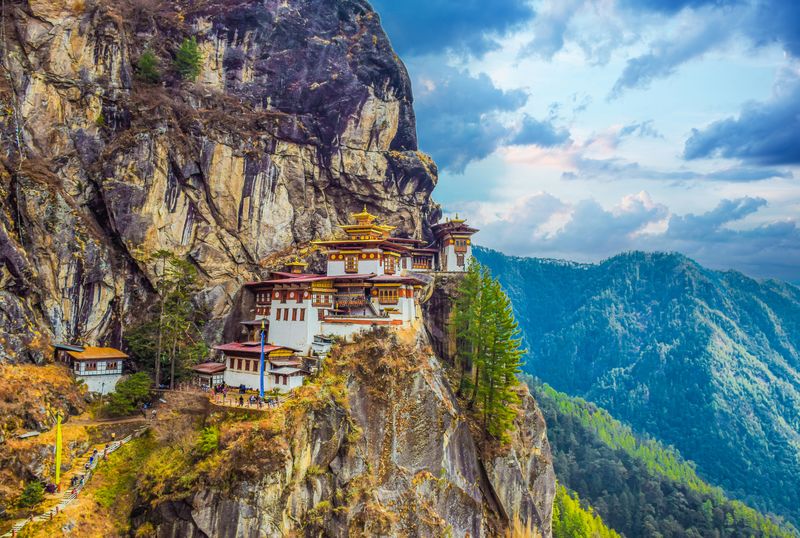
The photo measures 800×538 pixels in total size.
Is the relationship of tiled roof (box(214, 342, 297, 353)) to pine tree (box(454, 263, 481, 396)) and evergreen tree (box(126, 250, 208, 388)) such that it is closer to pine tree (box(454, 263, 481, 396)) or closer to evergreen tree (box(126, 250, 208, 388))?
evergreen tree (box(126, 250, 208, 388))

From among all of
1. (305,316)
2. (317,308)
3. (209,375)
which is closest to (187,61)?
(317,308)

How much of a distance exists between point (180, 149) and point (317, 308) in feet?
75.5

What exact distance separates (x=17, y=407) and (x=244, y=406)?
1506 centimetres

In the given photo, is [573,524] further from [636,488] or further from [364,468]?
[364,468]

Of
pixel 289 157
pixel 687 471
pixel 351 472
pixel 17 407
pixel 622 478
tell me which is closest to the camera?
pixel 17 407

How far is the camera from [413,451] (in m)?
43.1

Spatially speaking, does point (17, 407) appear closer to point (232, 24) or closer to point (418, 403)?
point (418, 403)

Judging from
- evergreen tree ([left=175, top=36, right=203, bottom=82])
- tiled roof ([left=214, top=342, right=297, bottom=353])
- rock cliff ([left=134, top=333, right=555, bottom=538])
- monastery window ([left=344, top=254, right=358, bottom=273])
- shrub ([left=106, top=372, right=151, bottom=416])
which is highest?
evergreen tree ([left=175, top=36, right=203, bottom=82])

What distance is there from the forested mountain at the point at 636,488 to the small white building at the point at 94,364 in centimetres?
6945

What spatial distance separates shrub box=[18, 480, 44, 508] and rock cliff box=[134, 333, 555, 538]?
5.76 meters

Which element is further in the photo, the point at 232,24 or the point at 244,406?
the point at 232,24

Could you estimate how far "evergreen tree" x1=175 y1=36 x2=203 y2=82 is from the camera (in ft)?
207

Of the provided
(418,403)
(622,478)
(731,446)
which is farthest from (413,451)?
(731,446)

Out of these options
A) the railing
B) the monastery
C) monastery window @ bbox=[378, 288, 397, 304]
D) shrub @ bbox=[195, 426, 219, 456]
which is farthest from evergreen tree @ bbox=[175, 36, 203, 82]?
shrub @ bbox=[195, 426, 219, 456]
